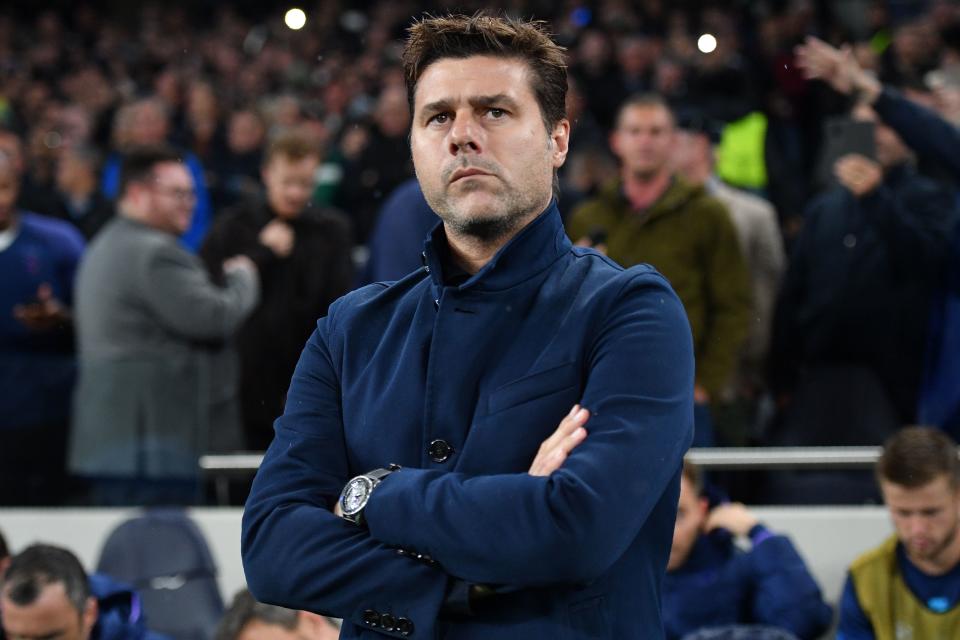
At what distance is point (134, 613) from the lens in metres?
3.96

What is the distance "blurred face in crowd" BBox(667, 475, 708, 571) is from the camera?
414 cm

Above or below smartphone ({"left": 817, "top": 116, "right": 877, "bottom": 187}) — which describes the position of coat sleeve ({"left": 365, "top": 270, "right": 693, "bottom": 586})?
below

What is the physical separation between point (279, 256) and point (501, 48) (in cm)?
319

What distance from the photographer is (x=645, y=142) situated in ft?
13.9

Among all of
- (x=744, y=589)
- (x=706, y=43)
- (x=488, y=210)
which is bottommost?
(x=744, y=589)

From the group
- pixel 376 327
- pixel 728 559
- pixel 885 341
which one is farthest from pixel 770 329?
pixel 376 327

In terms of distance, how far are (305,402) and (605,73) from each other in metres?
6.74

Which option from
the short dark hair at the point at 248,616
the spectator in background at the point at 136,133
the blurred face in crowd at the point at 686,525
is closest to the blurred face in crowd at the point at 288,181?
the short dark hair at the point at 248,616

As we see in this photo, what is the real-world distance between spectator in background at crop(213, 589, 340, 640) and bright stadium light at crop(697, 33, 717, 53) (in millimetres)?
4583

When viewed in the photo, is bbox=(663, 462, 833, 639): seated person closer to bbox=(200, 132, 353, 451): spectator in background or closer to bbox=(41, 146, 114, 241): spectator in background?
bbox=(200, 132, 353, 451): spectator in background

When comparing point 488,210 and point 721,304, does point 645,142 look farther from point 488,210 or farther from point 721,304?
point 488,210

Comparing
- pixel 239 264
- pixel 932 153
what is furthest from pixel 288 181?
pixel 932 153

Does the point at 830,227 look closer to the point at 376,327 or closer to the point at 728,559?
the point at 728,559

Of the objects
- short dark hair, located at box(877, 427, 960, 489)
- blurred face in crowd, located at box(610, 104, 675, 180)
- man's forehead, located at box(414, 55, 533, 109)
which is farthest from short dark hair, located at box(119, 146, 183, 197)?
man's forehead, located at box(414, 55, 533, 109)
